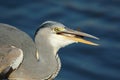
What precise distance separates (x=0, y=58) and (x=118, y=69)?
1798 mm

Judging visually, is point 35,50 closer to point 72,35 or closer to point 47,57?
point 47,57

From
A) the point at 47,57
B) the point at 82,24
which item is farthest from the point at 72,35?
the point at 82,24

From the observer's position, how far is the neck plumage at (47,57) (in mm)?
7641

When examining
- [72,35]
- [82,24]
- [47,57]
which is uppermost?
[72,35]

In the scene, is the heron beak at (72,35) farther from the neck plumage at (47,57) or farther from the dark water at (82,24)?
the dark water at (82,24)

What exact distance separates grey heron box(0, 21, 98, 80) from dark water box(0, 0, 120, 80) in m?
0.56

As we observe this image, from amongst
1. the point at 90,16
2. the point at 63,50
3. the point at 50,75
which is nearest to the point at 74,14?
the point at 90,16

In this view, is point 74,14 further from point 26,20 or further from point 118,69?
point 118,69

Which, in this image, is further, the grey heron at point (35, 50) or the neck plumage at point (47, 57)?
the neck plumage at point (47, 57)

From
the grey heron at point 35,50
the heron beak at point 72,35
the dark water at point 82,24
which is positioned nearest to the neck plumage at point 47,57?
the grey heron at point 35,50

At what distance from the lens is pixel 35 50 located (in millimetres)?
7738

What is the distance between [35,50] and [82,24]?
173cm

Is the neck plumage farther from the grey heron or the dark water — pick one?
the dark water

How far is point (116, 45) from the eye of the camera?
8891 mm
